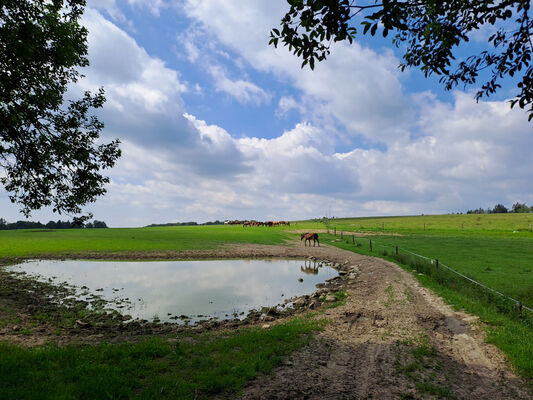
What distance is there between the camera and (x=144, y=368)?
26.1 feet

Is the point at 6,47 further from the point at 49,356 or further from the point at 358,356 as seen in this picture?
the point at 358,356

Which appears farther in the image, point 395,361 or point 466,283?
point 466,283

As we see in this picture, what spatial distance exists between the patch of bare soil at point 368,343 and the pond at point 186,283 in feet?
7.97

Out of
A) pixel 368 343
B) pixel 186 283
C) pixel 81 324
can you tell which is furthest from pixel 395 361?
pixel 186 283

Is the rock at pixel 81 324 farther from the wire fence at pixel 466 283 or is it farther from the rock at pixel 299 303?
the wire fence at pixel 466 283

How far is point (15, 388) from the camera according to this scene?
20.2ft

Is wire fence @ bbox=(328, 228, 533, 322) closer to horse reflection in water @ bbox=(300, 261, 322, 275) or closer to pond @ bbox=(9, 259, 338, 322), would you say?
pond @ bbox=(9, 259, 338, 322)

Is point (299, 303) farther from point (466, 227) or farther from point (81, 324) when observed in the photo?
point (466, 227)

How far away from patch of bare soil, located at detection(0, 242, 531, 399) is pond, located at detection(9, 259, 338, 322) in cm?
243

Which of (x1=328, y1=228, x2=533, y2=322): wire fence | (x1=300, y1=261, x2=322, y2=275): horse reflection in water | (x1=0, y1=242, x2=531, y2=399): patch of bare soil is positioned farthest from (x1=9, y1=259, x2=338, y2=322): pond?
(x1=328, y1=228, x2=533, y2=322): wire fence

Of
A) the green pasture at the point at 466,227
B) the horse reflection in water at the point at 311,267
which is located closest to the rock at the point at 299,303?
the horse reflection in water at the point at 311,267

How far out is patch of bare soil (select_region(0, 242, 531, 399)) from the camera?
7.36m

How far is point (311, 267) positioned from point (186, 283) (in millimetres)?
14915

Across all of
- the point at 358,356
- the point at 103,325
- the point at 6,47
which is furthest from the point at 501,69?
the point at 6,47
